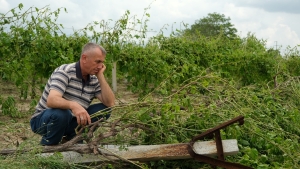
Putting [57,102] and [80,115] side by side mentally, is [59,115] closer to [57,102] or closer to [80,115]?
[57,102]

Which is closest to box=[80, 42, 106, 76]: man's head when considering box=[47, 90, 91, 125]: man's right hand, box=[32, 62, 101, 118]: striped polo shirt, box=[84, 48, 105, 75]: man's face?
box=[84, 48, 105, 75]: man's face

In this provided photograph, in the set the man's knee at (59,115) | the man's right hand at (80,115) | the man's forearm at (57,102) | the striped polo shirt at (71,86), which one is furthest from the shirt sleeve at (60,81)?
the man's right hand at (80,115)

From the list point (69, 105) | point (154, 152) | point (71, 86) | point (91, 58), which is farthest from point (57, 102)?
point (154, 152)

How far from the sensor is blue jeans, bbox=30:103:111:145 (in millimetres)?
4730

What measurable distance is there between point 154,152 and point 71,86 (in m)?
1.14

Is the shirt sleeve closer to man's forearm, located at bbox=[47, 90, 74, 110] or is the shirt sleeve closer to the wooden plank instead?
man's forearm, located at bbox=[47, 90, 74, 110]

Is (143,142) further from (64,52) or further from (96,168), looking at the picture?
(64,52)

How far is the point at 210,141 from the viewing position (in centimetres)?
462

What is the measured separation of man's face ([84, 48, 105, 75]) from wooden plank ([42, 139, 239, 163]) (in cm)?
86

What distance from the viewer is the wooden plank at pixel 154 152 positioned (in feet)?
14.8

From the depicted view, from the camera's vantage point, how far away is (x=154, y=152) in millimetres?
4539

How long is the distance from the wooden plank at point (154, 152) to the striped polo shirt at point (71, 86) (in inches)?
27.9

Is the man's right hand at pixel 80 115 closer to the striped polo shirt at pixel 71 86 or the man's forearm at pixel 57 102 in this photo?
the man's forearm at pixel 57 102

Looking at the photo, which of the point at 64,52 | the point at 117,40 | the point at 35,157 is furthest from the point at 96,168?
the point at 117,40
